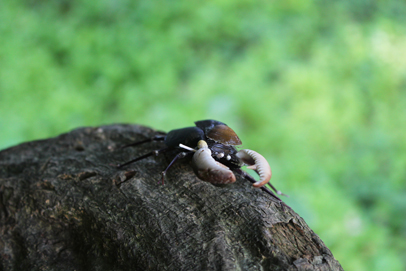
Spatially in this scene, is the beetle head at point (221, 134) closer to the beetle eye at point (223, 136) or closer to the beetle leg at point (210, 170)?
the beetle eye at point (223, 136)

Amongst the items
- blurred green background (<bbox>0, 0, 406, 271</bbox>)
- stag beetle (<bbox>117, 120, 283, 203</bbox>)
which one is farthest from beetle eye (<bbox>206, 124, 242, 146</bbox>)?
blurred green background (<bbox>0, 0, 406, 271</bbox>)

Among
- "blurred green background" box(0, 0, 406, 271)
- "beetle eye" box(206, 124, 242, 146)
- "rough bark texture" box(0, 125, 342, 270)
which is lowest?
"rough bark texture" box(0, 125, 342, 270)

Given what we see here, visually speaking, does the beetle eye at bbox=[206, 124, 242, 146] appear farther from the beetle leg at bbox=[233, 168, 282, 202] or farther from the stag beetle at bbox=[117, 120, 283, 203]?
the beetle leg at bbox=[233, 168, 282, 202]

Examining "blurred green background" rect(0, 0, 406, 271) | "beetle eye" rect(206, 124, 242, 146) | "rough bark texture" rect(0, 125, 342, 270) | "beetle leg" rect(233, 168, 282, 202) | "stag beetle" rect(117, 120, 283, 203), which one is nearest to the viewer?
"rough bark texture" rect(0, 125, 342, 270)

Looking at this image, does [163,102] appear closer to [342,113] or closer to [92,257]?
[342,113]

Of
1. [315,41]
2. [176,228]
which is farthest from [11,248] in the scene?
[315,41]

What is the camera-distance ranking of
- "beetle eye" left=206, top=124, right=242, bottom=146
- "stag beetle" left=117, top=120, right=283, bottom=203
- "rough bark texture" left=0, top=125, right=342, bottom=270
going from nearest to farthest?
"rough bark texture" left=0, top=125, right=342, bottom=270
"stag beetle" left=117, top=120, right=283, bottom=203
"beetle eye" left=206, top=124, right=242, bottom=146
